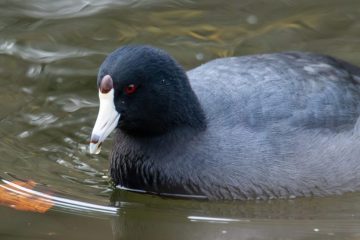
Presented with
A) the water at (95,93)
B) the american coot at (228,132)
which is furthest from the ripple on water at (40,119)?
the american coot at (228,132)

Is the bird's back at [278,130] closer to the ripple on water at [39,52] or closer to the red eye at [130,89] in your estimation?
the red eye at [130,89]

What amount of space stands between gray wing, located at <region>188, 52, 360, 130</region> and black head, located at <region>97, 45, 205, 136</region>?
275 millimetres

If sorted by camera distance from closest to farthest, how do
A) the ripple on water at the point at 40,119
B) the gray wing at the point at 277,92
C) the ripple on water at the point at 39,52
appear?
1. the gray wing at the point at 277,92
2. the ripple on water at the point at 40,119
3. the ripple on water at the point at 39,52

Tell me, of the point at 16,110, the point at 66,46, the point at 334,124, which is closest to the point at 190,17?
the point at 66,46

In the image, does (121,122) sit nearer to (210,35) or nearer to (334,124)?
(334,124)

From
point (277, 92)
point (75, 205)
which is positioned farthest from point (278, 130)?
point (75, 205)

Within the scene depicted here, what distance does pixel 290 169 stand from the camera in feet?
24.2

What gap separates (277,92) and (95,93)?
6.67ft

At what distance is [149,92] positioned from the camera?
721cm

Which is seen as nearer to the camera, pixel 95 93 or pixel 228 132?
pixel 228 132

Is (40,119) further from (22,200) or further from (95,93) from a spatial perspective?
(22,200)

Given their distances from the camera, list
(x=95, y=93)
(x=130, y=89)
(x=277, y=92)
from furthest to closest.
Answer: (x=95, y=93)
(x=277, y=92)
(x=130, y=89)

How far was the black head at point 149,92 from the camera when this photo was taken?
7051 millimetres

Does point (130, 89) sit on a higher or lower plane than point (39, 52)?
higher
